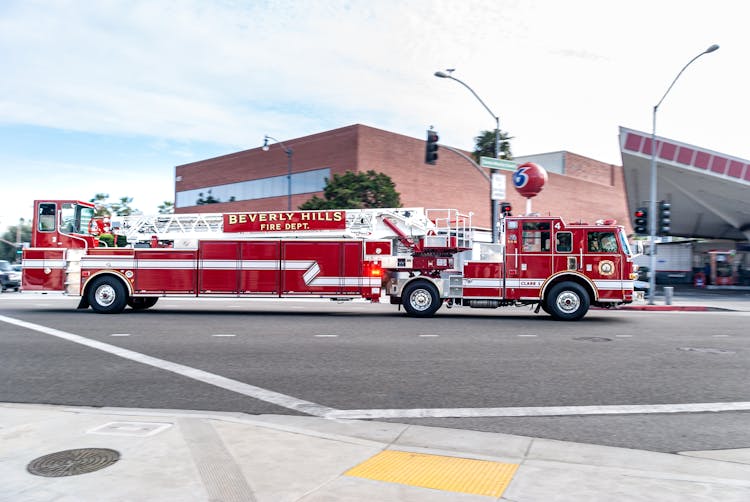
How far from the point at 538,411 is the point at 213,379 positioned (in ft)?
14.9

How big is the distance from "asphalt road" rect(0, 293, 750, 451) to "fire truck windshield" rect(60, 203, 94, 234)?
4.47 meters

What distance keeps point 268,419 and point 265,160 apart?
50.8m

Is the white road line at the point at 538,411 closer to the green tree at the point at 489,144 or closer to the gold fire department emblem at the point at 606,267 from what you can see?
the gold fire department emblem at the point at 606,267

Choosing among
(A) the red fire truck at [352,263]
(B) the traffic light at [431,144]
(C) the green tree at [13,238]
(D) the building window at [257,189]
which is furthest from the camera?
(C) the green tree at [13,238]

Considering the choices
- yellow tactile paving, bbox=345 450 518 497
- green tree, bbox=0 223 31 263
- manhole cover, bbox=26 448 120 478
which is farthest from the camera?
green tree, bbox=0 223 31 263

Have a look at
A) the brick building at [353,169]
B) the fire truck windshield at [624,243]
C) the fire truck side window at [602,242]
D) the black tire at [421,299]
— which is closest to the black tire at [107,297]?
the black tire at [421,299]

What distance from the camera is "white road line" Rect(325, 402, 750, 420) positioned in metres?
6.22

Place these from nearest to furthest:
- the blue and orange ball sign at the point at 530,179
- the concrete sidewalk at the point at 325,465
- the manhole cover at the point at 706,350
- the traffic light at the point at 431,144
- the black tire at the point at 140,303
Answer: the concrete sidewalk at the point at 325,465 < the manhole cover at the point at 706,350 < the black tire at the point at 140,303 < the traffic light at the point at 431,144 < the blue and orange ball sign at the point at 530,179

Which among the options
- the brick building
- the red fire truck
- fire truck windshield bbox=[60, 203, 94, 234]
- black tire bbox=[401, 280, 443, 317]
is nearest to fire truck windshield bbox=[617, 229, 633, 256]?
the red fire truck

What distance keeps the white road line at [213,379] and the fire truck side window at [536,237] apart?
1033 cm

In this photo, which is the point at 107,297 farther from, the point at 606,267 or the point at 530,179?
the point at 530,179

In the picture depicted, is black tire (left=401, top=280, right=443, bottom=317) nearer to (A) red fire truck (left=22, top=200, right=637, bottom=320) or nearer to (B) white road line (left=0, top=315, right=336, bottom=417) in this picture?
(A) red fire truck (left=22, top=200, right=637, bottom=320)

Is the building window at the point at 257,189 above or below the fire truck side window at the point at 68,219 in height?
above

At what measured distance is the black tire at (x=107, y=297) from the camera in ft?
55.4
